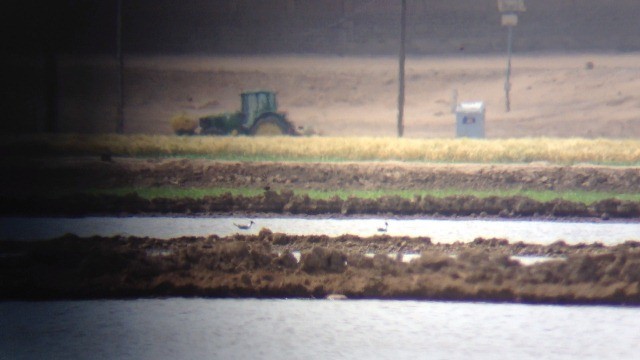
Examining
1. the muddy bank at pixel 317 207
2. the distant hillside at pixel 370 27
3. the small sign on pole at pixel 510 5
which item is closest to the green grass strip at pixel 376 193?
the muddy bank at pixel 317 207

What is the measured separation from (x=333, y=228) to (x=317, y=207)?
6.82 ft

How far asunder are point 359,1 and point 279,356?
181ft

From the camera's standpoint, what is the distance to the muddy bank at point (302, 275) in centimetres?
956

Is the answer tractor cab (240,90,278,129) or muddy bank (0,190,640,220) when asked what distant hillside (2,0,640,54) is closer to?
tractor cab (240,90,278,129)

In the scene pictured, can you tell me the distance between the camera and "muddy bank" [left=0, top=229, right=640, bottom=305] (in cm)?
956

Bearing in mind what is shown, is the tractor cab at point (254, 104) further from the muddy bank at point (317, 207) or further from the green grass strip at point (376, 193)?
the muddy bank at point (317, 207)

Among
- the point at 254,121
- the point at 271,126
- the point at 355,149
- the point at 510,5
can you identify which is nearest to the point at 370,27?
the point at 510,5

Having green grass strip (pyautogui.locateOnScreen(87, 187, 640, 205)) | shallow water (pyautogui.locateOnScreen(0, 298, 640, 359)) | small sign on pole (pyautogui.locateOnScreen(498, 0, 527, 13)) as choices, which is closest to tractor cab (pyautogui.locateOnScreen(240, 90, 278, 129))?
small sign on pole (pyautogui.locateOnScreen(498, 0, 527, 13))

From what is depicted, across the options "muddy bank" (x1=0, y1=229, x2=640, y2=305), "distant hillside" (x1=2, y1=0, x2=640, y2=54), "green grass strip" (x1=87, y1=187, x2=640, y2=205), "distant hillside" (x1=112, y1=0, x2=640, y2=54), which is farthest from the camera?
"distant hillside" (x1=112, y1=0, x2=640, y2=54)

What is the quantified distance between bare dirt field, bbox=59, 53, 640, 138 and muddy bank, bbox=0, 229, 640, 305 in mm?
39509

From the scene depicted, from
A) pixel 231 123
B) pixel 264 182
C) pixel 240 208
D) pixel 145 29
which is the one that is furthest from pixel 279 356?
pixel 145 29

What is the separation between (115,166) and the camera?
23594 millimetres

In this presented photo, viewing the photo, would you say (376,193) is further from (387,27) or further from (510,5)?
(387,27)

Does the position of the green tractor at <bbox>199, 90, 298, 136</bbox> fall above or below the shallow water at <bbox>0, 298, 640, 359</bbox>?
above
